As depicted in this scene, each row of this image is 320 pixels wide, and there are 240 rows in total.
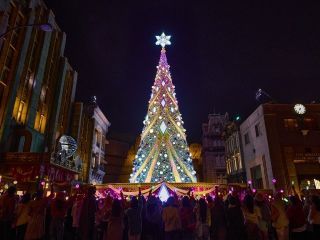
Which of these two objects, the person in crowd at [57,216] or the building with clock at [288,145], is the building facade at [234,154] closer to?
the building with clock at [288,145]

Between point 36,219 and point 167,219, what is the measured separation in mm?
4176

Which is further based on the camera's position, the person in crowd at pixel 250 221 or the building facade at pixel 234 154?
the building facade at pixel 234 154

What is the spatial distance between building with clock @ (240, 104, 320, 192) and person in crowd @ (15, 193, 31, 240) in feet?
87.1

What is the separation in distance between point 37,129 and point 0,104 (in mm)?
5813

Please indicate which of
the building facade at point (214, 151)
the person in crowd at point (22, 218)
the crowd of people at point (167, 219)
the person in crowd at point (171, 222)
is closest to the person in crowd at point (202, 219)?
the crowd of people at point (167, 219)

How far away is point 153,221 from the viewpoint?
8.57 meters

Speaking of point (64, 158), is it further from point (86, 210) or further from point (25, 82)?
point (86, 210)

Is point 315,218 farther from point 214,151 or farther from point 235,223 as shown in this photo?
point 214,151

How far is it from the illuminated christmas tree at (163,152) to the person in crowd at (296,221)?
38.4ft

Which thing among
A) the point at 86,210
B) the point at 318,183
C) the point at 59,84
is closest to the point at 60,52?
the point at 59,84

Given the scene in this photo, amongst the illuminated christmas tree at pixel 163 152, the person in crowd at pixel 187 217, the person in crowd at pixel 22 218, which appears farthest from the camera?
the illuminated christmas tree at pixel 163 152

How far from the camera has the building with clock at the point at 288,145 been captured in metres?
29.2

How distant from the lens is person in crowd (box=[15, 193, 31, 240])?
801cm

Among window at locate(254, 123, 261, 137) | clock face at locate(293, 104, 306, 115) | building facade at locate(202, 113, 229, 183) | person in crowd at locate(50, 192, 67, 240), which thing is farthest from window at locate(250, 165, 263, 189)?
person in crowd at locate(50, 192, 67, 240)
